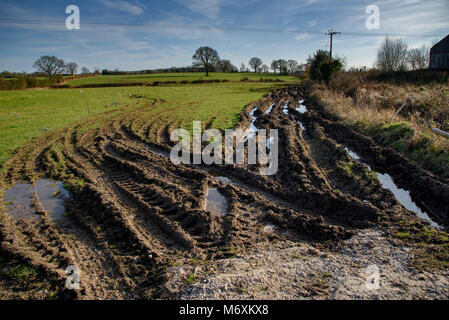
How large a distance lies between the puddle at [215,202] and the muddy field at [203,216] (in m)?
0.05

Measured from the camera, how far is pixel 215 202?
6945 mm

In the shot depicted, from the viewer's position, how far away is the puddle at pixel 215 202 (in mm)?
6500

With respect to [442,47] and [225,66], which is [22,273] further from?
[225,66]

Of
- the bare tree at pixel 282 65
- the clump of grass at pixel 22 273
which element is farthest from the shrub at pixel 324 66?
the bare tree at pixel 282 65

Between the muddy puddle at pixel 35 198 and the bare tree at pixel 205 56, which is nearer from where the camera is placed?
the muddy puddle at pixel 35 198

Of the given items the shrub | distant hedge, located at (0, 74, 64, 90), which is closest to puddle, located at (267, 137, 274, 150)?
the shrub

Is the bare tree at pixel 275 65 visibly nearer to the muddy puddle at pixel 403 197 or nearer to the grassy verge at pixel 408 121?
the grassy verge at pixel 408 121

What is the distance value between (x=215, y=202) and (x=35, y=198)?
4932 millimetres

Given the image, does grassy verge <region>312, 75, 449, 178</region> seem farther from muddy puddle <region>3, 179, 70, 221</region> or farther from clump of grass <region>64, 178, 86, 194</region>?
muddy puddle <region>3, 179, 70, 221</region>

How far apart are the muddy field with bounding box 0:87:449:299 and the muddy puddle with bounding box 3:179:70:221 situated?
0.11 m

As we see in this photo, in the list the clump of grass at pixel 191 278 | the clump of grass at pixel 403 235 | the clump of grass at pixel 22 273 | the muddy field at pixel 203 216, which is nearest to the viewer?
the clump of grass at pixel 191 278

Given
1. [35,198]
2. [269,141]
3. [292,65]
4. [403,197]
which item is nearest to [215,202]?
[35,198]
